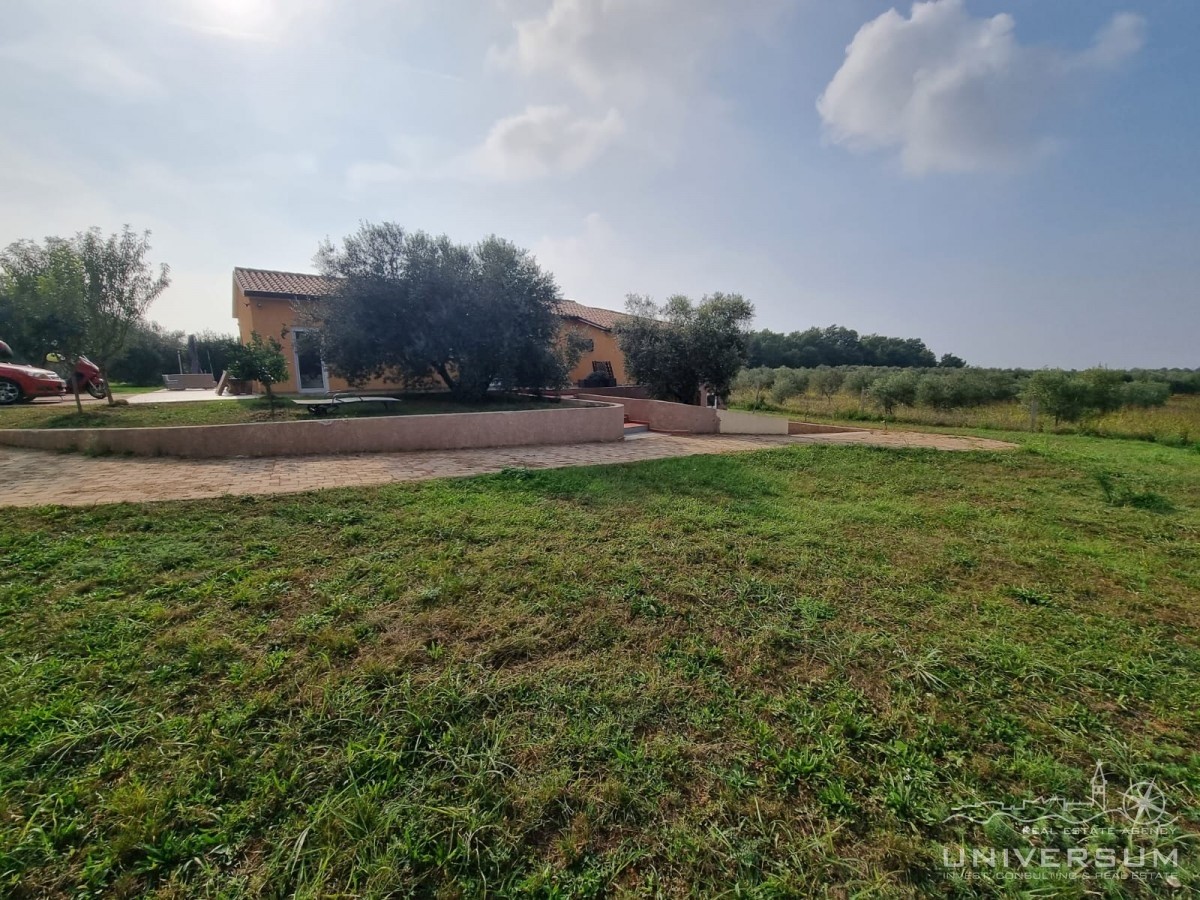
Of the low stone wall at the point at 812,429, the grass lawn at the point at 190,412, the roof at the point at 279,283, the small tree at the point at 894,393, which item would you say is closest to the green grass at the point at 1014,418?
the small tree at the point at 894,393

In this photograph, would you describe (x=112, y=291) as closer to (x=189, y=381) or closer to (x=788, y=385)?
(x=189, y=381)

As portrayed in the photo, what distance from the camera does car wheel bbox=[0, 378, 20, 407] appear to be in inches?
455

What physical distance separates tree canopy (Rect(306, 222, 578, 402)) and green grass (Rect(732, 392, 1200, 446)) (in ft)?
36.9

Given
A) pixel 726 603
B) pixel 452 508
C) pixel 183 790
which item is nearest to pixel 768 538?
pixel 726 603

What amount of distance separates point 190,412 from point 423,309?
5252mm

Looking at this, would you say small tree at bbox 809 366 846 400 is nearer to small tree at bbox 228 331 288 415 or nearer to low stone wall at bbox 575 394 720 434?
low stone wall at bbox 575 394 720 434

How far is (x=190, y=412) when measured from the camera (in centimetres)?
978

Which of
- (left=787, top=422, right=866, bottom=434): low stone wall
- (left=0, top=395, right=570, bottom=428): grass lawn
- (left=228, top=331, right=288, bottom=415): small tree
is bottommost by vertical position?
(left=787, top=422, right=866, bottom=434): low stone wall

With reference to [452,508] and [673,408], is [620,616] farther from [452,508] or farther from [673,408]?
[673,408]

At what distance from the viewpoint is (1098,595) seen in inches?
143

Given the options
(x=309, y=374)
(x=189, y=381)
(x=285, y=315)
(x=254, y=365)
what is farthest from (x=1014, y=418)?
(x=189, y=381)

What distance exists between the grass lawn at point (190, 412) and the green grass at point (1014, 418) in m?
12.1

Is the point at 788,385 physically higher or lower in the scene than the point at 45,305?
lower

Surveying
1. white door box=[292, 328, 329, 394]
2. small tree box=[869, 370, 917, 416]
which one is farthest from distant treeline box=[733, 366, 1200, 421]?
white door box=[292, 328, 329, 394]
